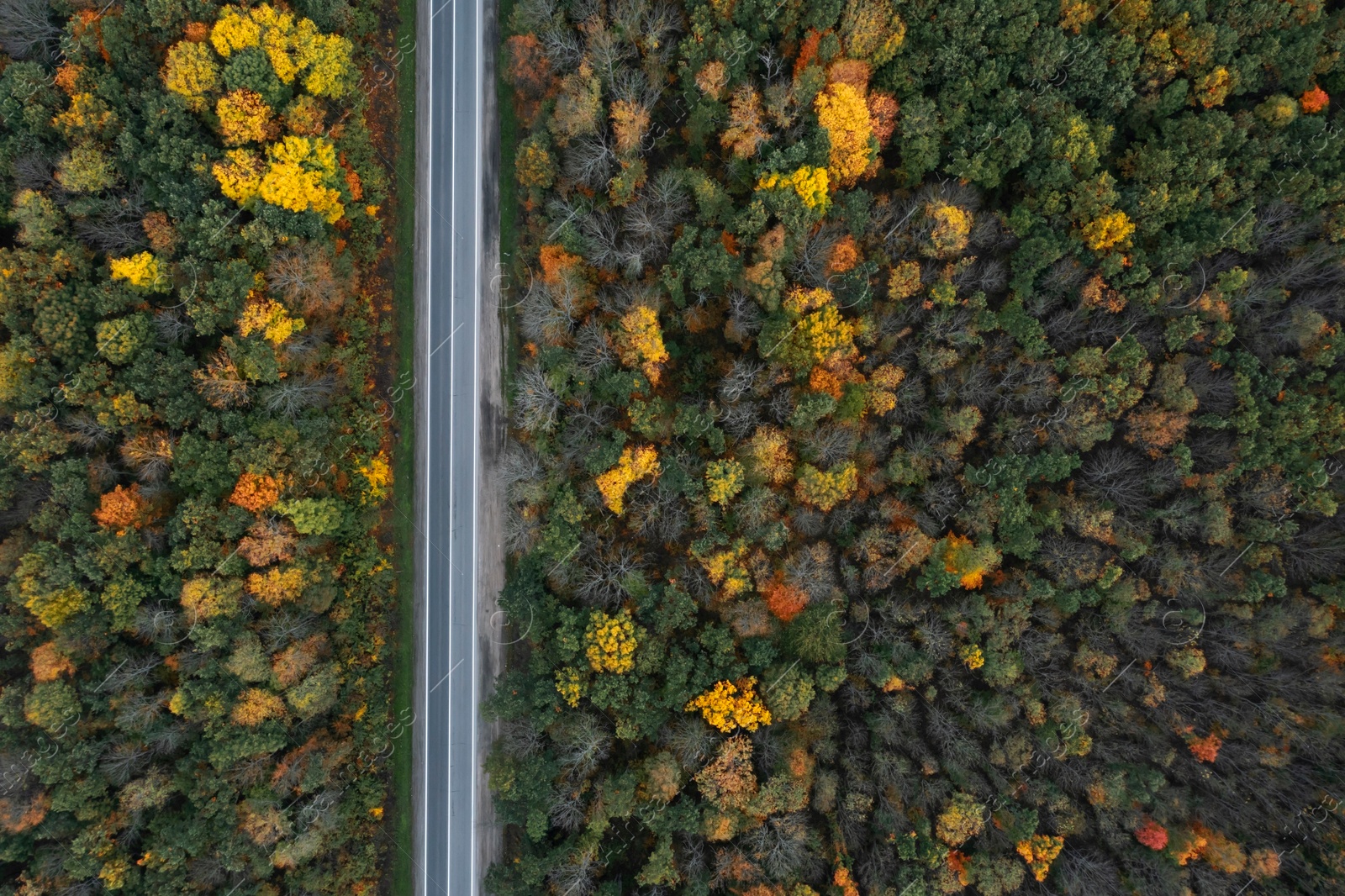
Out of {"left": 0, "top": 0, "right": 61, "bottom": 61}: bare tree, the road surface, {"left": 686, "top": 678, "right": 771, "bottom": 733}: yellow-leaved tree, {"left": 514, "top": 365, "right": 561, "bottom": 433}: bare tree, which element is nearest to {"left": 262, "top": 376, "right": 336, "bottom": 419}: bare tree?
the road surface

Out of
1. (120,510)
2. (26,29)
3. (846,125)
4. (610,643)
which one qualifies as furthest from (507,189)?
(610,643)

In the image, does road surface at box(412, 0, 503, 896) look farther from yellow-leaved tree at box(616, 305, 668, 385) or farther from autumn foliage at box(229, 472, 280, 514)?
yellow-leaved tree at box(616, 305, 668, 385)

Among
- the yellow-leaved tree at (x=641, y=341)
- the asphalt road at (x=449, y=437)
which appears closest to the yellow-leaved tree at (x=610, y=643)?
the asphalt road at (x=449, y=437)

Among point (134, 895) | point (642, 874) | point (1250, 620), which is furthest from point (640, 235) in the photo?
point (134, 895)

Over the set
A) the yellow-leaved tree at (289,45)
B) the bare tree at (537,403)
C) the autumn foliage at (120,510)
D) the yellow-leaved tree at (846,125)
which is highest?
the yellow-leaved tree at (289,45)

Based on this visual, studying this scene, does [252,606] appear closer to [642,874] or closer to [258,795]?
[258,795]

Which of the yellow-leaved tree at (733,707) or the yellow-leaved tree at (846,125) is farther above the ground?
the yellow-leaved tree at (846,125)

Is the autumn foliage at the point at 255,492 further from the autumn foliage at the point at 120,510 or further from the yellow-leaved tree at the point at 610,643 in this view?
the yellow-leaved tree at the point at 610,643
